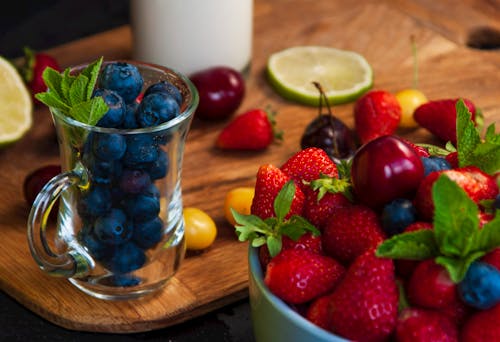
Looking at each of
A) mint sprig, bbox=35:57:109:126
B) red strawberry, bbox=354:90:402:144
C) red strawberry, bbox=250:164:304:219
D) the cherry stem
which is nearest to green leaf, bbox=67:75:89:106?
mint sprig, bbox=35:57:109:126

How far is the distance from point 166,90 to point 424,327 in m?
0.45

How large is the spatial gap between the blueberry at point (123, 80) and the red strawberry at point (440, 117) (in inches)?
21.4

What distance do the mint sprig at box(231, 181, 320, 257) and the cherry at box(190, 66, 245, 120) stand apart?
60 centimetres

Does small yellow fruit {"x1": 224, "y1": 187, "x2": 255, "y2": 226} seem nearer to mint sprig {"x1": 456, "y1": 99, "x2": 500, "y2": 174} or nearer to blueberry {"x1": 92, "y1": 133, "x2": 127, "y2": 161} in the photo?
blueberry {"x1": 92, "y1": 133, "x2": 127, "y2": 161}

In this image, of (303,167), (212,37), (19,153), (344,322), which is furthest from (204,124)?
(344,322)

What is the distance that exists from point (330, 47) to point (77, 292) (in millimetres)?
812

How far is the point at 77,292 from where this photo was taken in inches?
45.4

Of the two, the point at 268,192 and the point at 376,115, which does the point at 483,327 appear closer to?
the point at 268,192

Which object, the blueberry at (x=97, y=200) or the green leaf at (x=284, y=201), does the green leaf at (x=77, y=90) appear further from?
the green leaf at (x=284, y=201)

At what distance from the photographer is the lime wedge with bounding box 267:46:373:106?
158 centimetres

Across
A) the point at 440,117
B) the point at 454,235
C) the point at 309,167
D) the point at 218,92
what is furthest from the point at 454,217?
the point at 218,92

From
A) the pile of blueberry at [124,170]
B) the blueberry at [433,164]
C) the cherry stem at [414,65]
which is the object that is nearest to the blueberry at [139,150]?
the pile of blueberry at [124,170]

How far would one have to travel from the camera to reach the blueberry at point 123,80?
3.52 feet

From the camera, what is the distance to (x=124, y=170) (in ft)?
3.45
